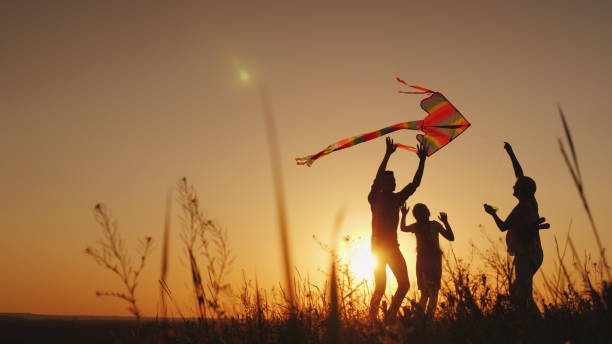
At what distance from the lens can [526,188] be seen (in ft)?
18.1

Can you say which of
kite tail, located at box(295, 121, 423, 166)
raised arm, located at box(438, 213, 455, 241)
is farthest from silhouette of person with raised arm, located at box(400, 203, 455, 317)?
kite tail, located at box(295, 121, 423, 166)

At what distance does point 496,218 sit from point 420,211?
1486 millimetres

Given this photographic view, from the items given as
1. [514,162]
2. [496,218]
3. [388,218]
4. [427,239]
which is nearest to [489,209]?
[496,218]

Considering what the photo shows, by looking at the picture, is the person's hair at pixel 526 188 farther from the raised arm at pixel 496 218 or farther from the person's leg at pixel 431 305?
the person's leg at pixel 431 305

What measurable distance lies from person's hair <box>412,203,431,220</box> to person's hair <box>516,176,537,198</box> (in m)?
1.61

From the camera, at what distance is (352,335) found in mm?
3043

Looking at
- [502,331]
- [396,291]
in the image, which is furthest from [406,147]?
[502,331]

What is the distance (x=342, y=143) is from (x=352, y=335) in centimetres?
386

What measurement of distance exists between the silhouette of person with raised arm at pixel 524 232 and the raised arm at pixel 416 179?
0.91 metres

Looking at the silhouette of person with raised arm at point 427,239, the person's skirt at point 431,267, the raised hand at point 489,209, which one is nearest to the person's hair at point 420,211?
the silhouette of person with raised arm at point 427,239

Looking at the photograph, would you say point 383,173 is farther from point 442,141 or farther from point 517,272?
point 517,272

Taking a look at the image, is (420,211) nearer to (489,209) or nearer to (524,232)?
(489,209)

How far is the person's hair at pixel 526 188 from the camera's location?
18.1ft

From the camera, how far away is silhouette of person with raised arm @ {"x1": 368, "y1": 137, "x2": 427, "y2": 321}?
5965 millimetres
